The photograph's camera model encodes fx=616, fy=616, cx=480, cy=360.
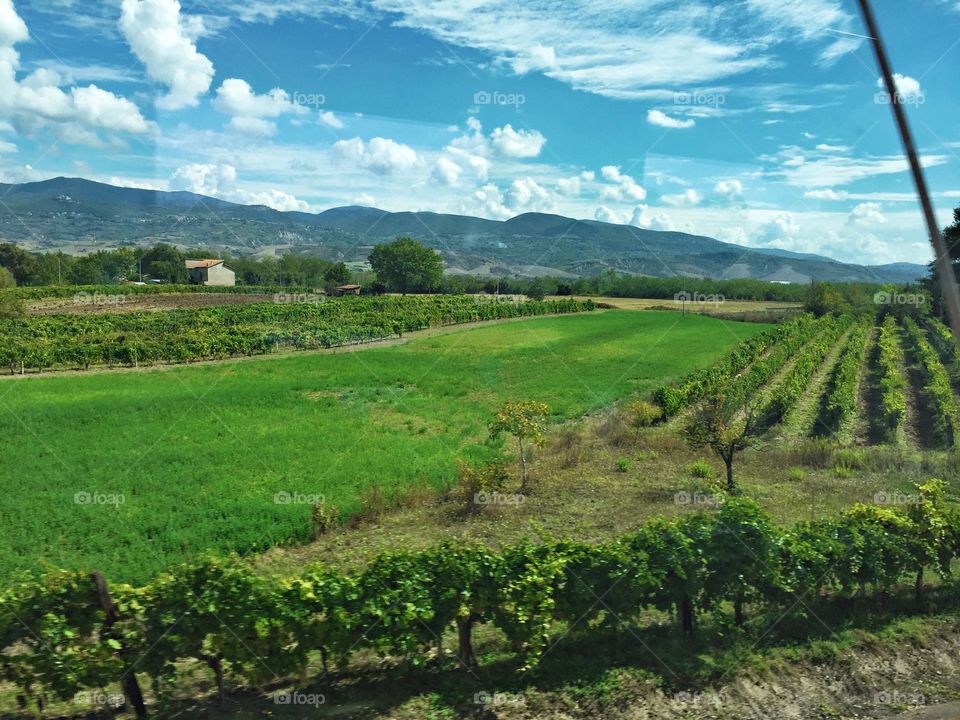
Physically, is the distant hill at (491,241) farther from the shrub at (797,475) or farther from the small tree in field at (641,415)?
the shrub at (797,475)

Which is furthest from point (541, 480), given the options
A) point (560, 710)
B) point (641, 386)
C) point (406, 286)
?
point (406, 286)

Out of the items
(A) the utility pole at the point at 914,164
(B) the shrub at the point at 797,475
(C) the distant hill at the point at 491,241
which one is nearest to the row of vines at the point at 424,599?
(A) the utility pole at the point at 914,164

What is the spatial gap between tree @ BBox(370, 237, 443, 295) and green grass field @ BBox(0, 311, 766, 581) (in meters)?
51.0

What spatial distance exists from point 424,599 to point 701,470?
35.4 feet

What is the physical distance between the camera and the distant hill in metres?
107

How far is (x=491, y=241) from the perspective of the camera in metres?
128

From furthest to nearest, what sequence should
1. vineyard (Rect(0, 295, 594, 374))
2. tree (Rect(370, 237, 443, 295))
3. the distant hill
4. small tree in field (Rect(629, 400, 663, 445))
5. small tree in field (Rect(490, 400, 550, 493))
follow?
the distant hill < tree (Rect(370, 237, 443, 295)) < vineyard (Rect(0, 295, 594, 374)) < small tree in field (Rect(629, 400, 663, 445)) < small tree in field (Rect(490, 400, 550, 493))

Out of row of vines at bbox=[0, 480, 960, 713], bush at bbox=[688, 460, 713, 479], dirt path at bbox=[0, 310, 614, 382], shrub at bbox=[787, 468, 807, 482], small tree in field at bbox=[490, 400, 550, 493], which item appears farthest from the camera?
dirt path at bbox=[0, 310, 614, 382]

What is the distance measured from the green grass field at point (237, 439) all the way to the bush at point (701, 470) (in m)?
5.92

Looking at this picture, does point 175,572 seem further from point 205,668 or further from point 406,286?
point 406,286

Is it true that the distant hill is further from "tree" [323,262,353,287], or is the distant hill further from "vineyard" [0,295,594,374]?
"vineyard" [0,295,594,374]

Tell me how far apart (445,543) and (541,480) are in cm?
802

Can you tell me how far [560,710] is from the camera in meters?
6.54

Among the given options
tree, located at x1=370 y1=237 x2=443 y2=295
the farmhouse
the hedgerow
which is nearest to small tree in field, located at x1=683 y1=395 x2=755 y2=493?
the hedgerow
